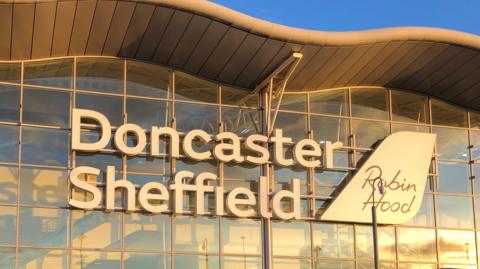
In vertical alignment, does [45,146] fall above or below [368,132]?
below

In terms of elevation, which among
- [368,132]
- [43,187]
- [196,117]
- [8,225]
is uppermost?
[196,117]

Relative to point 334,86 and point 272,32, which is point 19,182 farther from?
point 334,86

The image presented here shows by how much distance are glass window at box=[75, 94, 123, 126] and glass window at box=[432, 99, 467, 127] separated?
11.1m

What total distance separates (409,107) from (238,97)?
6.32 metres

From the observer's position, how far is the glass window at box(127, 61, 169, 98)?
2545cm

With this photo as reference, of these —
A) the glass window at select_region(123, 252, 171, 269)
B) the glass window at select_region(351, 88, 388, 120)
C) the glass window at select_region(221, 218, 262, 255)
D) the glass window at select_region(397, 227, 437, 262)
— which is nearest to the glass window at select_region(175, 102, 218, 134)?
the glass window at select_region(221, 218, 262, 255)

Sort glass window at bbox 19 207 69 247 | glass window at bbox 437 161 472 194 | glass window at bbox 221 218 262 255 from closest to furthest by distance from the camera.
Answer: glass window at bbox 19 207 69 247, glass window at bbox 221 218 262 255, glass window at bbox 437 161 472 194

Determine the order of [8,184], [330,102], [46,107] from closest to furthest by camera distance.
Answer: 1. [8,184]
2. [46,107]
3. [330,102]

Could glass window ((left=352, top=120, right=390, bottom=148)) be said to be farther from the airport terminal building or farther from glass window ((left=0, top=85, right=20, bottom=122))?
glass window ((left=0, top=85, right=20, bottom=122))

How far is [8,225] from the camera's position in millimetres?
23000

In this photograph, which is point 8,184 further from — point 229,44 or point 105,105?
point 229,44

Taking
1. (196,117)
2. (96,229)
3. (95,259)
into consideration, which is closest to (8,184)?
(96,229)

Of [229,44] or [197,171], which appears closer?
[229,44]

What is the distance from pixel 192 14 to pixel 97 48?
319 cm
